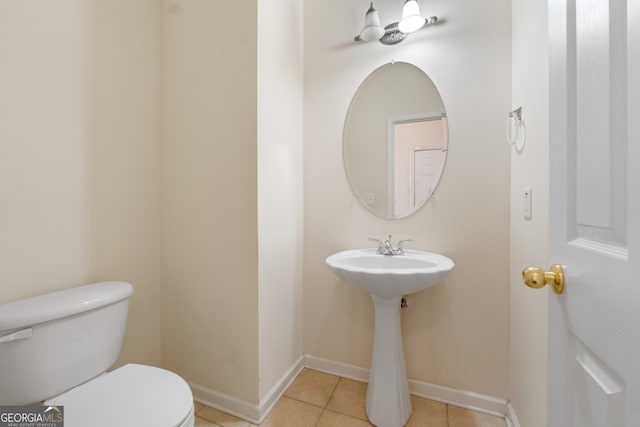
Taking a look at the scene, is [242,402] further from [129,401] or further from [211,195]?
[211,195]

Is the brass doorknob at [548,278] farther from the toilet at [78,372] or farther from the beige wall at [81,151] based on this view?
the beige wall at [81,151]

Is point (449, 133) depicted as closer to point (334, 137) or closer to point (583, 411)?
point (334, 137)

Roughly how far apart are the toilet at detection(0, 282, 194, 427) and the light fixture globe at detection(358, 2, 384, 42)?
5.66ft

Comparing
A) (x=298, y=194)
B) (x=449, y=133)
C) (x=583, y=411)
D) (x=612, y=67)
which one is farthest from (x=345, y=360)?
(x=612, y=67)

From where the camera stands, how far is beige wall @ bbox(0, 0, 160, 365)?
3.22 ft

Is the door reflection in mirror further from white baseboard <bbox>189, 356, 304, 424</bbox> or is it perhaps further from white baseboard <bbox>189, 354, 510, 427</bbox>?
white baseboard <bbox>189, 356, 304, 424</bbox>

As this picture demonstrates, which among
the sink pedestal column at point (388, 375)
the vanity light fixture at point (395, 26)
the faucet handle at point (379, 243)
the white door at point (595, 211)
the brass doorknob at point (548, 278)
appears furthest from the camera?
the faucet handle at point (379, 243)

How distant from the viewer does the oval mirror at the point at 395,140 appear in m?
1.46

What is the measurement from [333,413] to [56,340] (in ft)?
3.94

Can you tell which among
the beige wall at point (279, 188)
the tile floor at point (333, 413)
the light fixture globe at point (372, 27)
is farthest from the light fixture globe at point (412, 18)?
the tile floor at point (333, 413)

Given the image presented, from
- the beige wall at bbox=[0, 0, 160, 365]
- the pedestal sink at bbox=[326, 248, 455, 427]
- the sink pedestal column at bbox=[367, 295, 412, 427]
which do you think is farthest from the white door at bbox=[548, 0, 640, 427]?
the beige wall at bbox=[0, 0, 160, 365]

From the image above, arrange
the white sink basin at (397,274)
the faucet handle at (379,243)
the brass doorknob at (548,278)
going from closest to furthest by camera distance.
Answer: the brass doorknob at (548,278) → the white sink basin at (397,274) → the faucet handle at (379,243)

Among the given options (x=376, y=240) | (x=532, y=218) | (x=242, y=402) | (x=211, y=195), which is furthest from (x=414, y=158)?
(x=242, y=402)

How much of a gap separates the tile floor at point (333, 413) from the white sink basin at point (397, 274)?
0.65 m
